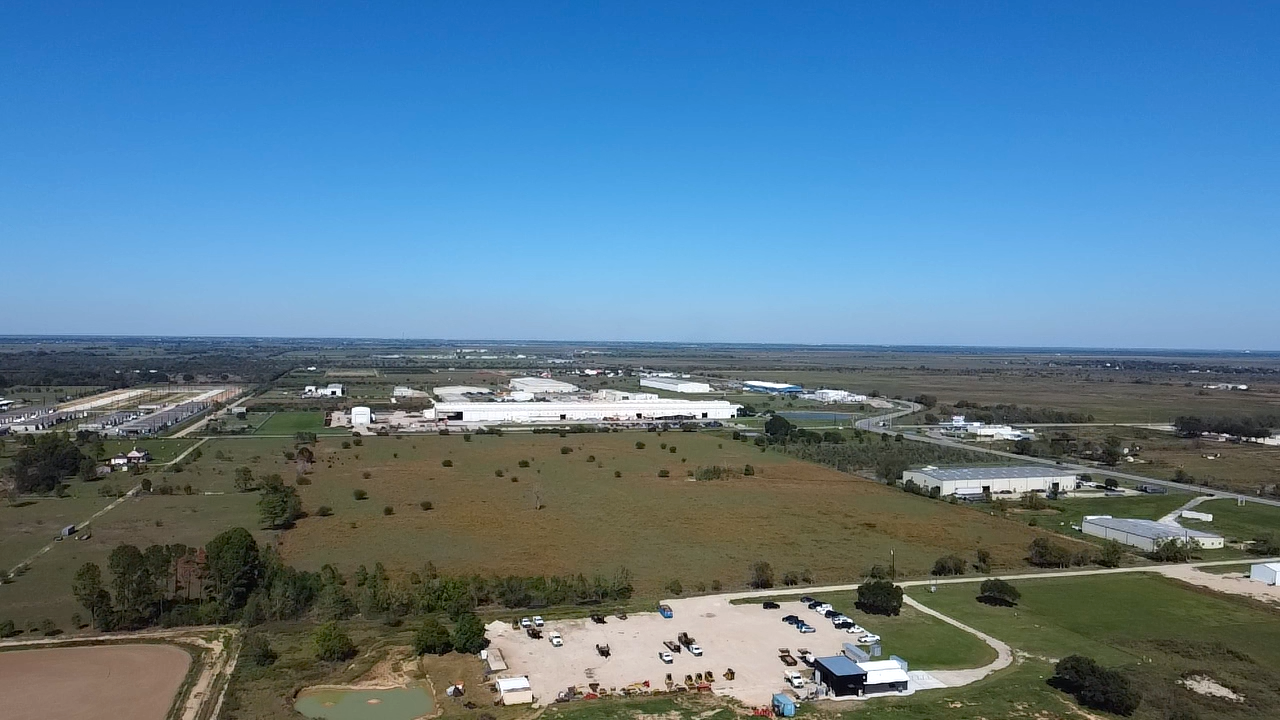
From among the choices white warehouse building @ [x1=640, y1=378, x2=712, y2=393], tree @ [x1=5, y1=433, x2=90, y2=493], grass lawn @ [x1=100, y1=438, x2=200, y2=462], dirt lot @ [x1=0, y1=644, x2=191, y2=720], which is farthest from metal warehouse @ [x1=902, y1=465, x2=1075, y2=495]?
white warehouse building @ [x1=640, y1=378, x2=712, y2=393]

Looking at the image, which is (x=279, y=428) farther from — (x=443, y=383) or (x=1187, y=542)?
(x=1187, y=542)

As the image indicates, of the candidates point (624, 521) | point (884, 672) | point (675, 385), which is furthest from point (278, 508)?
point (675, 385)

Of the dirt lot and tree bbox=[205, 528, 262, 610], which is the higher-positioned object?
tree bbox=[205, 528, 262, 610]

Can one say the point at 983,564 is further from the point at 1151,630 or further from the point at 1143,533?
the point at 1143,533

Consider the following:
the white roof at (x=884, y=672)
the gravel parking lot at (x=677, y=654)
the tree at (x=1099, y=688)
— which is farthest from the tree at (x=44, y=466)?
the tree at (x=1099, y=688)

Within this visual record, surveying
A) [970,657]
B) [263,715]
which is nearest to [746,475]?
[970,657]

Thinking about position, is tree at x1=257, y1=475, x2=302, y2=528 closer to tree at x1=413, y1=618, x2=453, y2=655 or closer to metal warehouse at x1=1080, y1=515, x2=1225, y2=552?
tree at x1=413, y1=618, x2=453, y2=655

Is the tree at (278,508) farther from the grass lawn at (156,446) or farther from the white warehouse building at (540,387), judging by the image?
the white warehouse building at (540,387)
